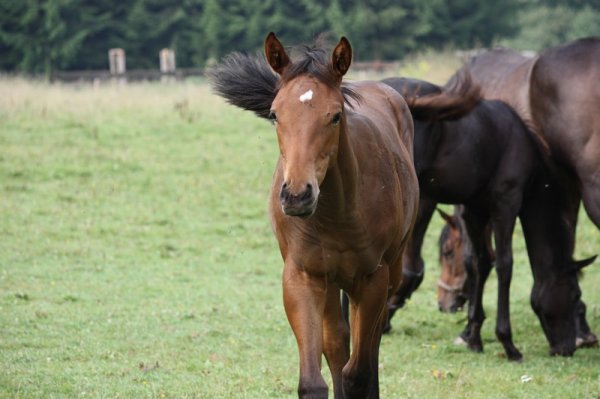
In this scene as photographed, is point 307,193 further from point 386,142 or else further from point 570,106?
point 570,106

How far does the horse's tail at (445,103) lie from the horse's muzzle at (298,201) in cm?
357

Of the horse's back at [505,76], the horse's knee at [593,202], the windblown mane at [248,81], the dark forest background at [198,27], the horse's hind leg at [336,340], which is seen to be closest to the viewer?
the windblown mane at [248,81]

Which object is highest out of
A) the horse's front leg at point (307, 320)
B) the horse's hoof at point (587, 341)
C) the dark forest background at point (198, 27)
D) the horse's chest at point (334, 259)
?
the dark forest background at point (198, 27)

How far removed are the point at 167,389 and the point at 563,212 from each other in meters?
3.77

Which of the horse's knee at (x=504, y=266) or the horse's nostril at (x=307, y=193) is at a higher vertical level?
the horse's nostril at (x=307, y=193)

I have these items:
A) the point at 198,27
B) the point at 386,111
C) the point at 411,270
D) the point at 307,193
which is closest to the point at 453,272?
the point at 411,270

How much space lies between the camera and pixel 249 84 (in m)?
5.14

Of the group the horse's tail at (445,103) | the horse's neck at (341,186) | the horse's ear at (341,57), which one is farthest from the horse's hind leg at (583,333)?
the horse's ear at (341,57)

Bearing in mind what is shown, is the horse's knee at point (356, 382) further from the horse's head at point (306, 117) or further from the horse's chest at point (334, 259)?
the horse's head at point (306, 117)

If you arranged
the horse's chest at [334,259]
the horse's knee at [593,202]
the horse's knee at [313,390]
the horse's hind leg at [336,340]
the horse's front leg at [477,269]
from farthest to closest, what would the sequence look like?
the horse's front leg at [477,269], the horse's knee at [593,202], the horse's hind leg at [336,340], the horse's chest at [334,259], the horse's knee at [313,390]

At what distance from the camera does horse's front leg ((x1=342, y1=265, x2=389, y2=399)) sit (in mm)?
5102

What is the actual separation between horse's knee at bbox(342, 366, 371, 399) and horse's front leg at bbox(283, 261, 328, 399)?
1.64 feet

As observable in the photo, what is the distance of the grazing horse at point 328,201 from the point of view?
169 inches

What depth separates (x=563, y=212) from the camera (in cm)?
812
